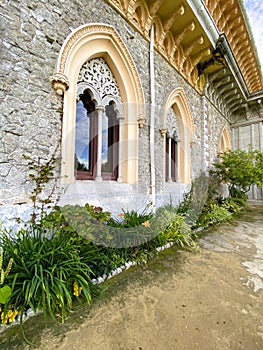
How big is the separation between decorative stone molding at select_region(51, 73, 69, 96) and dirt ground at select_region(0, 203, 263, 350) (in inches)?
92.8

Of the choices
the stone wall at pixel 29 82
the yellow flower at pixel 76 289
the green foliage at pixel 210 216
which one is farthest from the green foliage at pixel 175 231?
the stone wall at pixel 29 82

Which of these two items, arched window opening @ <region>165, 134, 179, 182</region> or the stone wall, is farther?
arched window opening @ <region>165, 134, 179, 182</region>

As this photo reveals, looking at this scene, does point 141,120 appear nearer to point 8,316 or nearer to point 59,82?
point 59,82

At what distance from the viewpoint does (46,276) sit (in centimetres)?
130

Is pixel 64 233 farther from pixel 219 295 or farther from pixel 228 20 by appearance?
pixel 228 20

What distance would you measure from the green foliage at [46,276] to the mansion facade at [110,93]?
0.56 metres

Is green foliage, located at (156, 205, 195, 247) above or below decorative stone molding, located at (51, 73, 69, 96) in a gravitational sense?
below

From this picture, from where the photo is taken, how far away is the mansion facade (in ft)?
5.99

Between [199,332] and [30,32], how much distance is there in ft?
11.1

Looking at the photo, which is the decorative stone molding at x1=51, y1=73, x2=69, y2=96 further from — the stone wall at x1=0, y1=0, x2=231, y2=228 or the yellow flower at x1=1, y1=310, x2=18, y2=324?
the yellow flower at x1=1, y1=310, x2=18, y2=324

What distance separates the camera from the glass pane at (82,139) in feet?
8.49

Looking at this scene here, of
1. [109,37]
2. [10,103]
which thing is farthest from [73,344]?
[109,37]

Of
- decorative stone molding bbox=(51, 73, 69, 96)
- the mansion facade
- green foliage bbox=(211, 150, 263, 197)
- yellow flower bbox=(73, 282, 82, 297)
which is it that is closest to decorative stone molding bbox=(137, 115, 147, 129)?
the mansion facade

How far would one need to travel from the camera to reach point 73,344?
102cm
